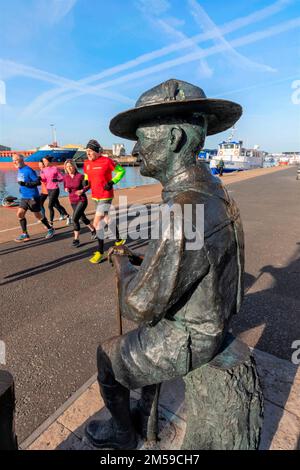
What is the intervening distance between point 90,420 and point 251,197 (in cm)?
1339

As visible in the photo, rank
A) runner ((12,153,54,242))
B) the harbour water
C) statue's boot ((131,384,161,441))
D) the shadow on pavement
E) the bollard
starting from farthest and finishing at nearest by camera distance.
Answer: the harbour water
runner ((12,153,54,242))
the shadow on pavement
statue's boot ((131,384,161,441))
the bollard

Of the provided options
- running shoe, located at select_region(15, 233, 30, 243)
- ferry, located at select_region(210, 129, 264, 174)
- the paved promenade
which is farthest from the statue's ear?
ferry, located at select_region(210, 129, 264, 174)

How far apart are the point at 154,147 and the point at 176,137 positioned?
0.12 meters

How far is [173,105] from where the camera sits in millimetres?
1245

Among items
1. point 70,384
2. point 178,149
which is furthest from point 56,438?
point 178,149

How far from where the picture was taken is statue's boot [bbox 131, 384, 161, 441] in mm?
1830

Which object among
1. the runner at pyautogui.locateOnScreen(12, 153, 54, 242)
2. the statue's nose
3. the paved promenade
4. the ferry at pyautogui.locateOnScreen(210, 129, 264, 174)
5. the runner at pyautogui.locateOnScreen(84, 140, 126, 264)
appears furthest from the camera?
the ferry at pyautogui.locateOnScreen(210, 129, 264, 174)

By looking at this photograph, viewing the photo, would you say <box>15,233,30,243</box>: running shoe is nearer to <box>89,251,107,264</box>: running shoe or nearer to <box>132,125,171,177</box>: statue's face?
<box>89,251,107,264</box>: running shoe

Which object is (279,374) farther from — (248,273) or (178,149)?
(248,273)

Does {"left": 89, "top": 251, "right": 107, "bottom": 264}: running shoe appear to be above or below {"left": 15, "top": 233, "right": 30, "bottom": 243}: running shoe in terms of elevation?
below

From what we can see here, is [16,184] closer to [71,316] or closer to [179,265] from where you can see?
[71,316]

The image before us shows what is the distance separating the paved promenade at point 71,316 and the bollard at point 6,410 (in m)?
0.88

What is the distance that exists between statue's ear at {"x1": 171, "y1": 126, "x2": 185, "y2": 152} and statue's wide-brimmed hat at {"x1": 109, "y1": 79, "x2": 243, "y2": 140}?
7cm

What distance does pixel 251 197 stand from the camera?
14.0 metres
